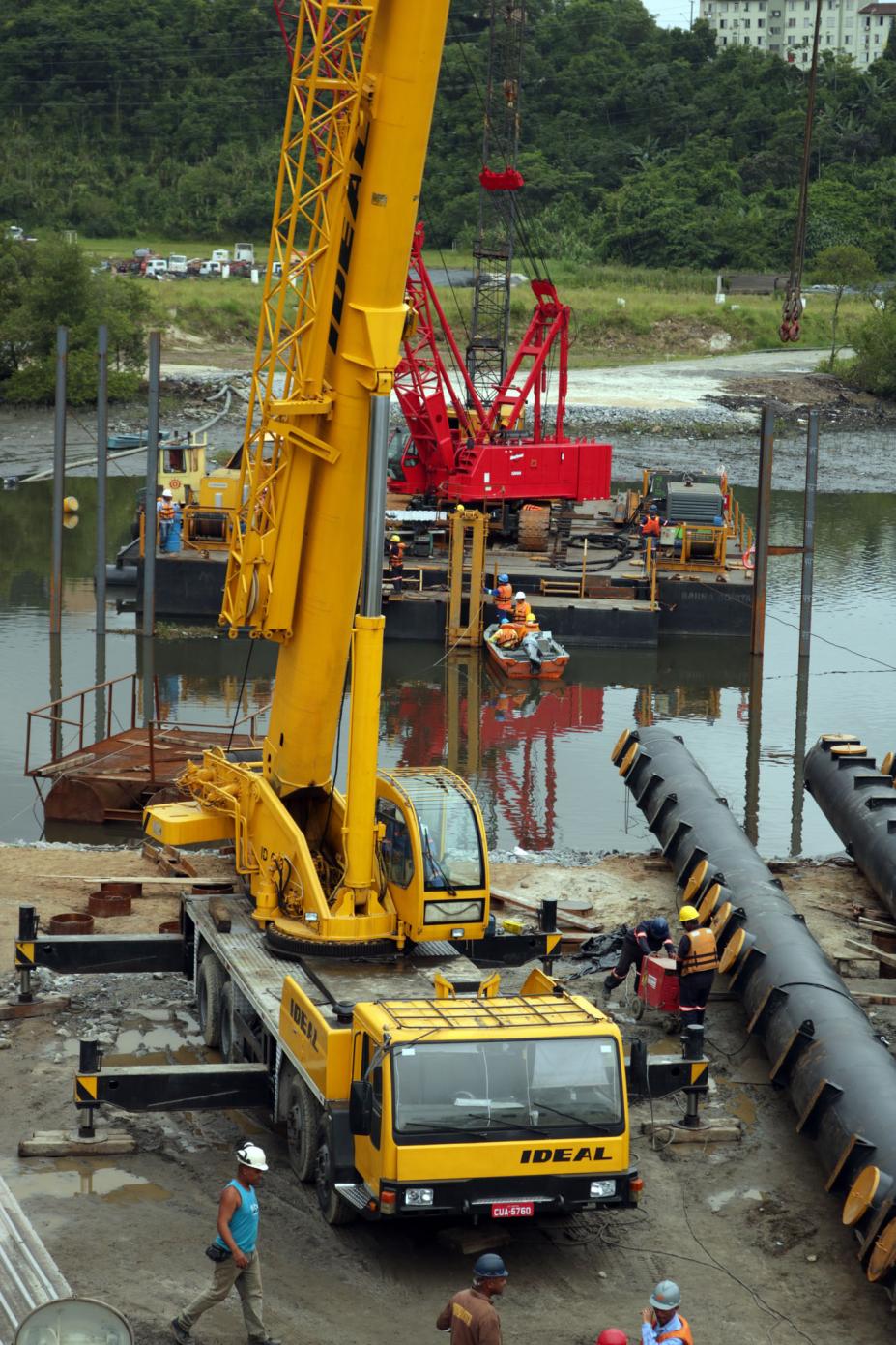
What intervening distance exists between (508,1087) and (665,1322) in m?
2.44

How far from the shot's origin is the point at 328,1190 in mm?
13078

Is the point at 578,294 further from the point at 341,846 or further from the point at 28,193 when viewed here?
the point at 341,846

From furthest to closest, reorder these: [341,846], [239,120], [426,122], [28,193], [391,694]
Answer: [239,120] < [28,193] < [391,694] < [341,846] < [426,122]

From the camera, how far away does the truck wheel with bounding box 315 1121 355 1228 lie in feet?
42.3

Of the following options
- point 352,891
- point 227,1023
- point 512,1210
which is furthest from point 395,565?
point 512,1210

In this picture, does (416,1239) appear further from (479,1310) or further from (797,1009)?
(797,1009)

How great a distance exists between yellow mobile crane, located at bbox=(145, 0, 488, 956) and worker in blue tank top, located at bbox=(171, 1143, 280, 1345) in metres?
4.04

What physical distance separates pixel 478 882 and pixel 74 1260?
462 cm

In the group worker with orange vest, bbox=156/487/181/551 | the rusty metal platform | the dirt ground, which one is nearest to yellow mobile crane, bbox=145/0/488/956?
the dirt ground

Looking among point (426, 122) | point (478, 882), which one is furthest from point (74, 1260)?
point (426, 122)

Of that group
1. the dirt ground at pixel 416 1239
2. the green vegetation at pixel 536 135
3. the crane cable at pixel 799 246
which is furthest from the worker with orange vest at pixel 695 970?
the green vegetation at pixel 536 135

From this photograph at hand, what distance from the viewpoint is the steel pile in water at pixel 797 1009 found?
42.8 ft

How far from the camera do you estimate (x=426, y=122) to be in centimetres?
1463

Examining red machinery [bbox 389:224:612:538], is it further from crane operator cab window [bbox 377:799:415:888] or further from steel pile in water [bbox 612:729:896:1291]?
crane operator cab window [bbox 377:799:415:888]
